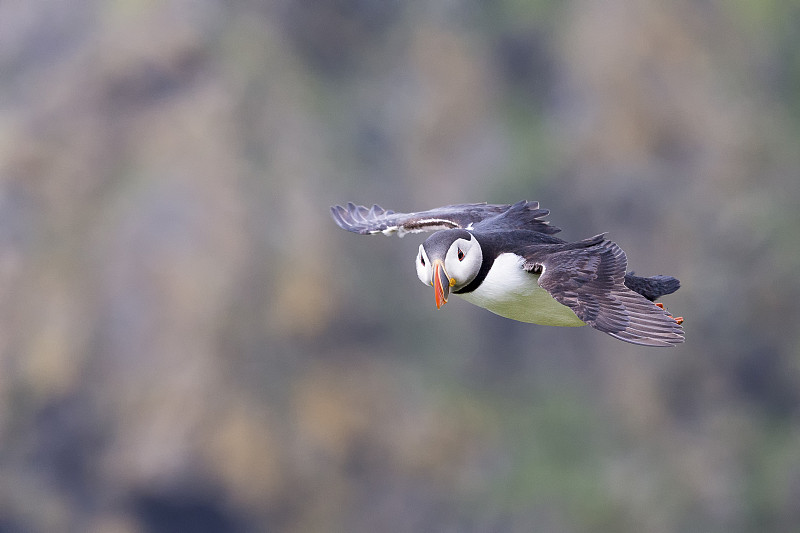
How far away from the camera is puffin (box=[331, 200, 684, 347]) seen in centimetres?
514

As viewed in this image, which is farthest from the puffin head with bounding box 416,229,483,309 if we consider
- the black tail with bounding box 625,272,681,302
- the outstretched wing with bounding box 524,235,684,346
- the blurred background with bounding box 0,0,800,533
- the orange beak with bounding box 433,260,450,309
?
the blurred background with bounding box 0,0,800,533

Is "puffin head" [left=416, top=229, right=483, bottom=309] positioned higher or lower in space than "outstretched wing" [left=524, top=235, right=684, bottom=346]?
higher

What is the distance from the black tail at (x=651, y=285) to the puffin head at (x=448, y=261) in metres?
0.99

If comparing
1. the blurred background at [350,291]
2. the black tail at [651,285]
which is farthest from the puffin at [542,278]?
the blurred background at [350,291]

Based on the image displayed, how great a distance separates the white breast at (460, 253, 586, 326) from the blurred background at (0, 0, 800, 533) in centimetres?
1070

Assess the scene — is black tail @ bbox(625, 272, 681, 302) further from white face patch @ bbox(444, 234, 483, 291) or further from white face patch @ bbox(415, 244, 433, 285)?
white face patch @ bbox(415, 244, 433, 285)

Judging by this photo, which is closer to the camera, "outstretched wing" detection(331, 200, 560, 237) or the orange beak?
the orange beak

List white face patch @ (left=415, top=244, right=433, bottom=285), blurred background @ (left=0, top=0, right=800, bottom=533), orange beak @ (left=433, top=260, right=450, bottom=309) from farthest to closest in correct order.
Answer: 1. blurred background @ (left=0, top=0, right=800, bottom=533)
2. white face patch @ (left=415, top=244, right=433, bottom=285)
3. orange beak @ (left=433, top=260, right=450, bottom=309)

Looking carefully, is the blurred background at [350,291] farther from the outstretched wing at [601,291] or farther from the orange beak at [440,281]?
the orange beak at [440,281]

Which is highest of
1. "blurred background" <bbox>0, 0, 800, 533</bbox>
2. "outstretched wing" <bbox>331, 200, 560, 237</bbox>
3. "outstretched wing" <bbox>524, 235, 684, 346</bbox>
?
"blurred background" <bbox>0, 0, 800, 533</bbox>

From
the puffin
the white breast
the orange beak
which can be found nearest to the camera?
the puffin

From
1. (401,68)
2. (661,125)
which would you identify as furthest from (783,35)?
(401,68)

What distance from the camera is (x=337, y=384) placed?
1736 centimetres

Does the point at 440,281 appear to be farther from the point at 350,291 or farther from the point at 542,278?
the point at 350,291
